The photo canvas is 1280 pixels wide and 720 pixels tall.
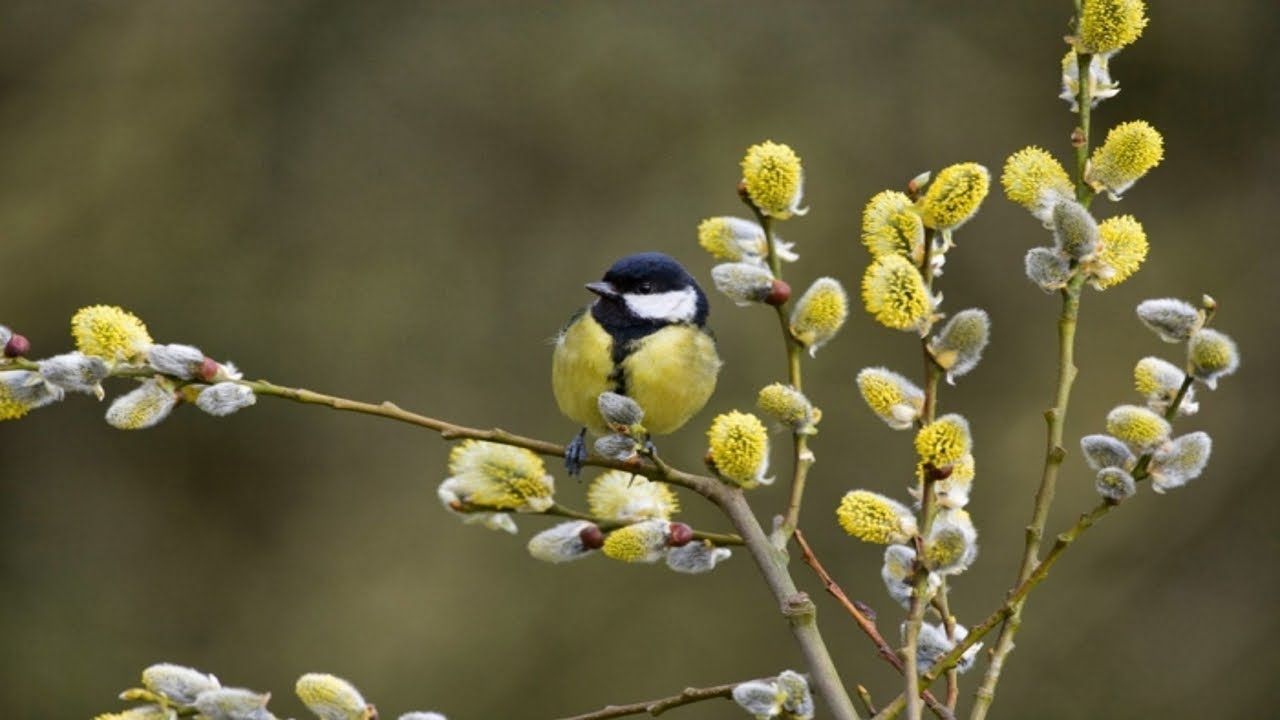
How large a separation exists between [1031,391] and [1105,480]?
3092 mm

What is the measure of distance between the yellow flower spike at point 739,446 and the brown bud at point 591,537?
120 mm

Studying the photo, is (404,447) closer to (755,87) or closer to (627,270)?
(755,87)

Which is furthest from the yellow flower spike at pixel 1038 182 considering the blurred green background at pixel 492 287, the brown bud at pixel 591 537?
the blurred green background at pixel 492 287

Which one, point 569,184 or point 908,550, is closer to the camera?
point 908,550

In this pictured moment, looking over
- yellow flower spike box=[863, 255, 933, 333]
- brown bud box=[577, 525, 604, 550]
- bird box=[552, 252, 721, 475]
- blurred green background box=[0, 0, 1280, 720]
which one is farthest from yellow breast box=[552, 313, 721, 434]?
blurred green background box=[0, 0, 1280, 720]

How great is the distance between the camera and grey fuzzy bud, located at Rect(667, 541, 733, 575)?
117 centimetres

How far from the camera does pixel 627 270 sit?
6.73 feet

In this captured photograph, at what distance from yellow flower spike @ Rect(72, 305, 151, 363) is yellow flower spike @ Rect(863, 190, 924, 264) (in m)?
0.54

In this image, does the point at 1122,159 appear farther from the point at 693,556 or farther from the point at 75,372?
the point at 75,372

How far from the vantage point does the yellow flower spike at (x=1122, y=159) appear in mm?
1146

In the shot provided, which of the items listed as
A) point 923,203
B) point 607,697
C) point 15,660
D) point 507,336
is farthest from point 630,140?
point 923,203

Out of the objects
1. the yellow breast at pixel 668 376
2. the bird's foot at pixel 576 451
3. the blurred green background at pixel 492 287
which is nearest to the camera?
the bird's foot at pixel 576 451

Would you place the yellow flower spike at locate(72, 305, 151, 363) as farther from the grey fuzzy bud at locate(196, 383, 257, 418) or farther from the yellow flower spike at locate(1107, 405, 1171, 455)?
the yellow flower spike at locate(1107, 405, 1171, 455)

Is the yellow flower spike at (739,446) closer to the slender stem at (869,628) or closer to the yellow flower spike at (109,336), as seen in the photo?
the slender stem at (869,628)
